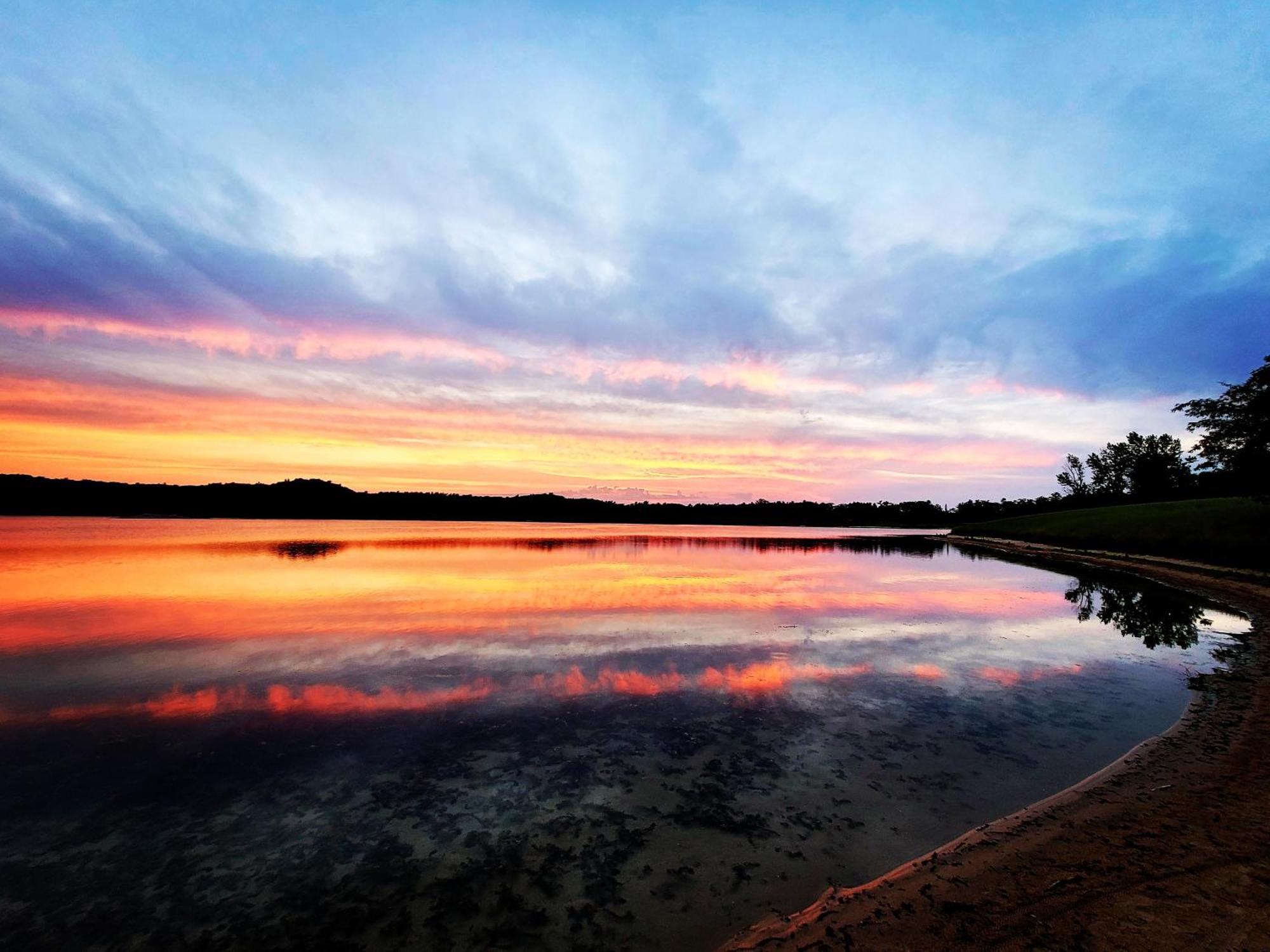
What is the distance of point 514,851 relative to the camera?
6137mm

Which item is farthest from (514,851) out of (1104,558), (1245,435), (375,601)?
(1104,558)

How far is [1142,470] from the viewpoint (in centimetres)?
9556

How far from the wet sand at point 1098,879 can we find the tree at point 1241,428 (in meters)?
34.4

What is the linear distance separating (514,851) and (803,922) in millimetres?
3226

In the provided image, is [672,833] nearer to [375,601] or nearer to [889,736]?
[889,736]

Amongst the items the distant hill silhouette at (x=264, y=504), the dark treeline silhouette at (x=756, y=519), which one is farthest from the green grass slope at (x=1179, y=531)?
the distant hill silhouette at (x=264, y=504)

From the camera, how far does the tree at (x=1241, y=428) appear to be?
29.8 meters

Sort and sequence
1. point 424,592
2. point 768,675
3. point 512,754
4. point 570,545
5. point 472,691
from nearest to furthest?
point 512,754 → point 472,691 → point 768,675 → point 424,592 → point 570,545

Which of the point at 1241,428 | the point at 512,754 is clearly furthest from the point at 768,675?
the point at 1241,428

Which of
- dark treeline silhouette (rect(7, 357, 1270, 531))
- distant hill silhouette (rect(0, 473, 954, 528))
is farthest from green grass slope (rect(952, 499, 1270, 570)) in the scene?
distant hill silhouette (rect(0, 473, 954, 528))

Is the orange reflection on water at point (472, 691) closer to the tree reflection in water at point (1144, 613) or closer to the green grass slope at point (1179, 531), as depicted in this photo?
A: the tree reflection in water at point (1144, 613)

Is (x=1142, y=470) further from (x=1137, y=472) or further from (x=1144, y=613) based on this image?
(x=1144, y=613)

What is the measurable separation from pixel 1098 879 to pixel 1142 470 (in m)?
126

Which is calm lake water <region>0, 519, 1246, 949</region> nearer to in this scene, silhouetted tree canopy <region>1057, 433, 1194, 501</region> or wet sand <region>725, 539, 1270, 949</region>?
wet sand <region>725, 539, 1270, 949</region>
